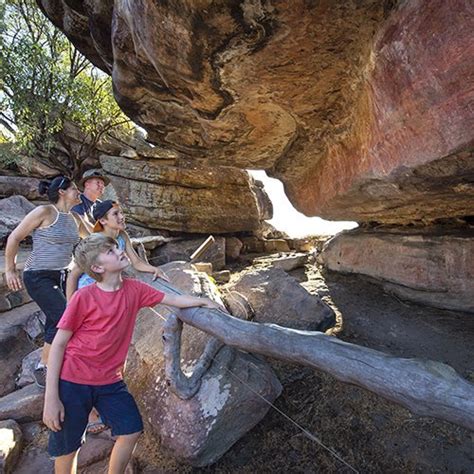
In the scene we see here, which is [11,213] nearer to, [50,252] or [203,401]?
[50,252]

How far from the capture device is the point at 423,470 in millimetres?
2949

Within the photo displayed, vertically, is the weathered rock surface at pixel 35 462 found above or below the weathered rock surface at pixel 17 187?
below

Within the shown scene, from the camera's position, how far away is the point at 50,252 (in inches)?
131

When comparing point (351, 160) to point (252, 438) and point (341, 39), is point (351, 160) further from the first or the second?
point (252, 438)

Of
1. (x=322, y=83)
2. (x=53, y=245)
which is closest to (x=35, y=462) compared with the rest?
(x=53, y=245)

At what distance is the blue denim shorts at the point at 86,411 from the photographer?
2141 millimetres

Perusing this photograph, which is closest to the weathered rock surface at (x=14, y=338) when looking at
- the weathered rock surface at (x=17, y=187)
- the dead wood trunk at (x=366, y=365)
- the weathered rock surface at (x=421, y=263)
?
the dead wood trunk at (x=366, y=365)

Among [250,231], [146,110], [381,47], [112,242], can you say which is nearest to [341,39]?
[381,47]

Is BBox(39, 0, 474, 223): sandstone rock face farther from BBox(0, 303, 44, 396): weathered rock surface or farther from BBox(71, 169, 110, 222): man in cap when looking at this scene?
BBox(0, 303, 44, 396): weathered rock surface

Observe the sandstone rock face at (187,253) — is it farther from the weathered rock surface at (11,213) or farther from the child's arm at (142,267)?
the child's arm at (142,267)

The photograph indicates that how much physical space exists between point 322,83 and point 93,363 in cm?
396

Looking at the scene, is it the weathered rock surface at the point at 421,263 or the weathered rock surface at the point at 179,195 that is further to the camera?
the weathered rock surface at the point at 179,195

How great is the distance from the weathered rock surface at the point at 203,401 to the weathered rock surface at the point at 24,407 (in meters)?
0.97

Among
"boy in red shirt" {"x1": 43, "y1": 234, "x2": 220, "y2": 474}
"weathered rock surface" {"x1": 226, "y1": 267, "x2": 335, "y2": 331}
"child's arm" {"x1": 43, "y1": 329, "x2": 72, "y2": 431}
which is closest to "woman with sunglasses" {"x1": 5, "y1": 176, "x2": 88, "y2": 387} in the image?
"boy in red shirt" {"x1": 43, "y1": 234, "x2": 220, "y2": 474}
